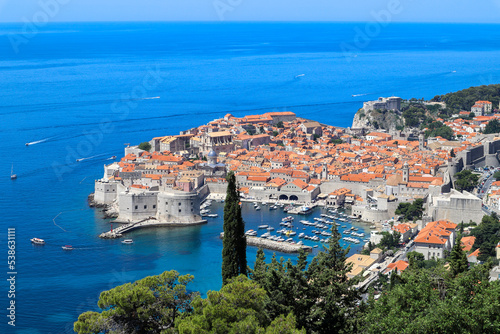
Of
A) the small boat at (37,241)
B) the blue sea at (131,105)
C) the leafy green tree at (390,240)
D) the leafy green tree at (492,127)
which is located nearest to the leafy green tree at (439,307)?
the blue sea at (131,105)

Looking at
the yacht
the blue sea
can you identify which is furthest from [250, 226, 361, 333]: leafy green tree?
the yacht

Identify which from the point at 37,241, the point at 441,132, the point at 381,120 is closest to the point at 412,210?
the point at 37,241

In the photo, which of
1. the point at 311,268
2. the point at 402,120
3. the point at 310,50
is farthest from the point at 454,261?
the point at 310,50

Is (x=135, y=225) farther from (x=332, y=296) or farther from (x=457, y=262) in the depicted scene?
(x=332, y=296)

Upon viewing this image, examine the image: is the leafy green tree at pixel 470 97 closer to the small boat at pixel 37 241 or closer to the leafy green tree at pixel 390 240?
the leafy green tree at pixel 390 240

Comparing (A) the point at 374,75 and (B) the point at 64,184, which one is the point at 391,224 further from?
(A) the point at 374,75

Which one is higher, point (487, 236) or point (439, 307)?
point (439, 307)
